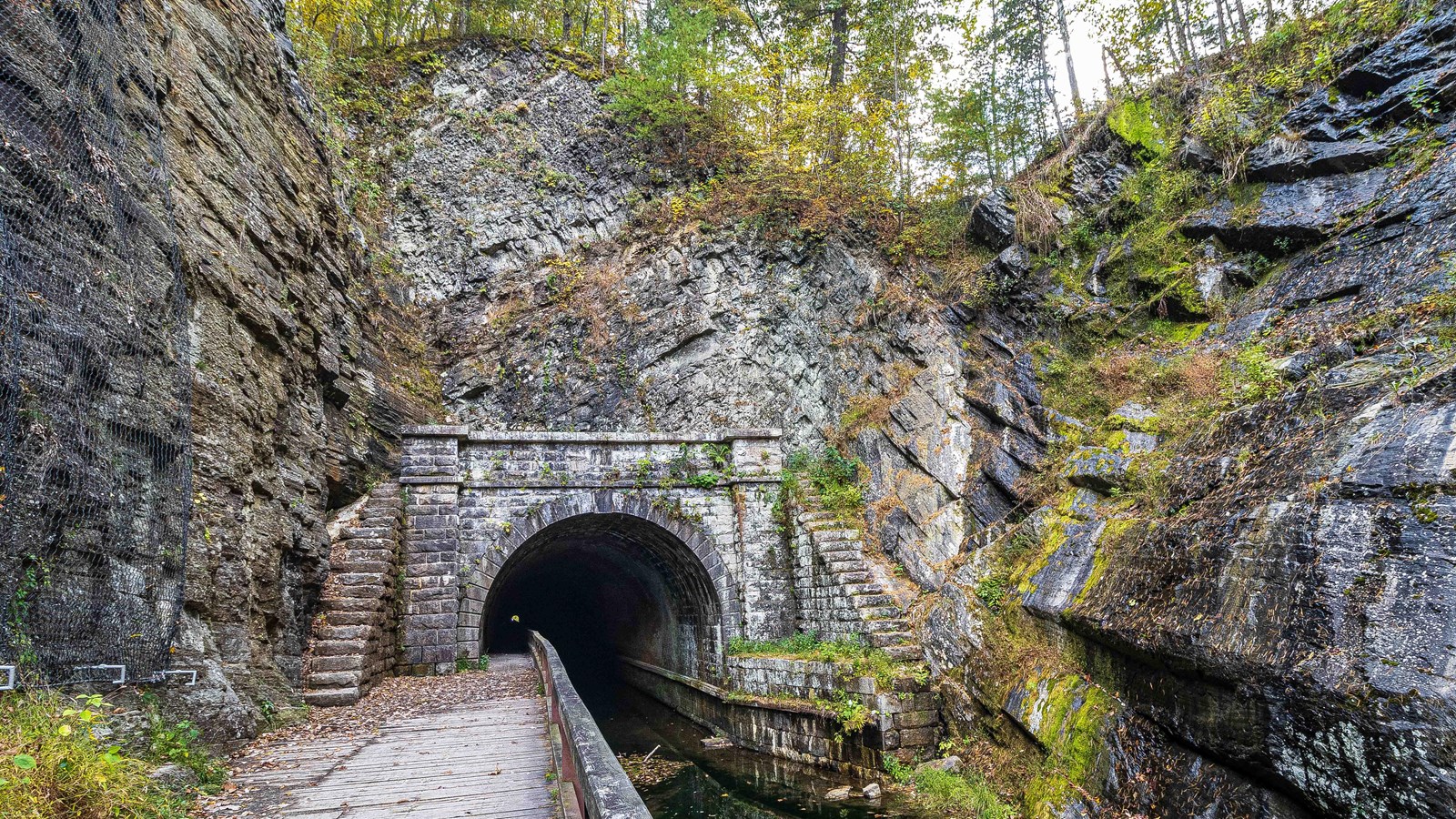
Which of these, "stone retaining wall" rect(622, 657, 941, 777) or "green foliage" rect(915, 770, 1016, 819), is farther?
"stone retaining wall" rect(622, 657, 941, 777)

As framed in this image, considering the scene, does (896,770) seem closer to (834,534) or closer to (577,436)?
(834,534)

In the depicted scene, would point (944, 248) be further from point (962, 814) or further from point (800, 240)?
point (962, 814)

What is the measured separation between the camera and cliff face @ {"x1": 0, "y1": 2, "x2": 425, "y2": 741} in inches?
204

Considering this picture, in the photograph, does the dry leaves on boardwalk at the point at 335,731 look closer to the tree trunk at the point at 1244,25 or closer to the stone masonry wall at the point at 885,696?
the stone masonry wall at the point at 885,696

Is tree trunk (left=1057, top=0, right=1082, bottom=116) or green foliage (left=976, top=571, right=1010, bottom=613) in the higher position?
tree trunk (left=1057, top=0, right=1082, bottom=116)

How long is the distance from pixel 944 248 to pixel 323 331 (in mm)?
15054

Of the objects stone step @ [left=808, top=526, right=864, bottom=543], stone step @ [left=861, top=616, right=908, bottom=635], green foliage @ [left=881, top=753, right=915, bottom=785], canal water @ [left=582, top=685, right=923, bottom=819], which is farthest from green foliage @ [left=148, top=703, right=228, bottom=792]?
stone step @ [left=808, top=526, right=864, bottom=543]

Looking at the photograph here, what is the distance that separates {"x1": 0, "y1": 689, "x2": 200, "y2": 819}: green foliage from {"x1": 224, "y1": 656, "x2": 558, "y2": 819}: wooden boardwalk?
34.5 inches

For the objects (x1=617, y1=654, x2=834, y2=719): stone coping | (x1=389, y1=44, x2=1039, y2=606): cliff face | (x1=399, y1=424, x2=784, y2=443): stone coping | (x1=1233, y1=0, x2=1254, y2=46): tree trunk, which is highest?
(x1=1233, y1=0, x2=1254, y2=46): tree trunk

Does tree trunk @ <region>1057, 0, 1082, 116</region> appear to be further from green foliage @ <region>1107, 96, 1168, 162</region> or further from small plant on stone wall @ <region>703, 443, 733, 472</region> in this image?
small plant on stone wall @ <region>703, 443, 733, 472</region>

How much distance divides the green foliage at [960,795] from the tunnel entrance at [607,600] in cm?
539

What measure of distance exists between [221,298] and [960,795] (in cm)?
1065

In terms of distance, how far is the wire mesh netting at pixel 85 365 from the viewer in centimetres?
425

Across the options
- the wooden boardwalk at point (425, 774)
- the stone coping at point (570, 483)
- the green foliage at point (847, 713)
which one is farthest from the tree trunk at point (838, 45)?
the wooden boardwalk at point (425, 774)
